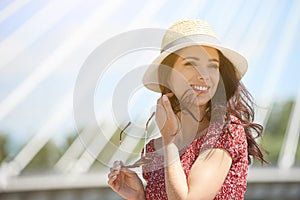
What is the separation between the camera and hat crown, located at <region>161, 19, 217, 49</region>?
5.09ft

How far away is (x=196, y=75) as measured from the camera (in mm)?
1501

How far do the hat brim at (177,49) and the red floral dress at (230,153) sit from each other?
0.13 m

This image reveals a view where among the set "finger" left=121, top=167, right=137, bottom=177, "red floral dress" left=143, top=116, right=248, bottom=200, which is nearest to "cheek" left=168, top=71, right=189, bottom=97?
"red floral dress" left=143, top=116, right=248, bottom=200

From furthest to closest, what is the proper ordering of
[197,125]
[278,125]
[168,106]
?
[278,125] < [197,125] < [168,106]

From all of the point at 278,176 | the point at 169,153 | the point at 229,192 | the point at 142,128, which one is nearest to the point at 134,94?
the point at 142,128

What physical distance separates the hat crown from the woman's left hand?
172mm

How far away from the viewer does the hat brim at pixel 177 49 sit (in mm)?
1542

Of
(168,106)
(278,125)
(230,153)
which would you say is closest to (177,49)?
(168,106)

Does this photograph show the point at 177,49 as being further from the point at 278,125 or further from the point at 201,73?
the point at 278,125

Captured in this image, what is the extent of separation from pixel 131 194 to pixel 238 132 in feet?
1.00

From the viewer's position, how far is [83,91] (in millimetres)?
1539

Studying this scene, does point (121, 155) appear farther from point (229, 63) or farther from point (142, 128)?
point (229, 63)

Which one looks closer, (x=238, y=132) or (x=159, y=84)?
(x=238, y=132)

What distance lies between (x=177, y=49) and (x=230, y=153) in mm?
266
